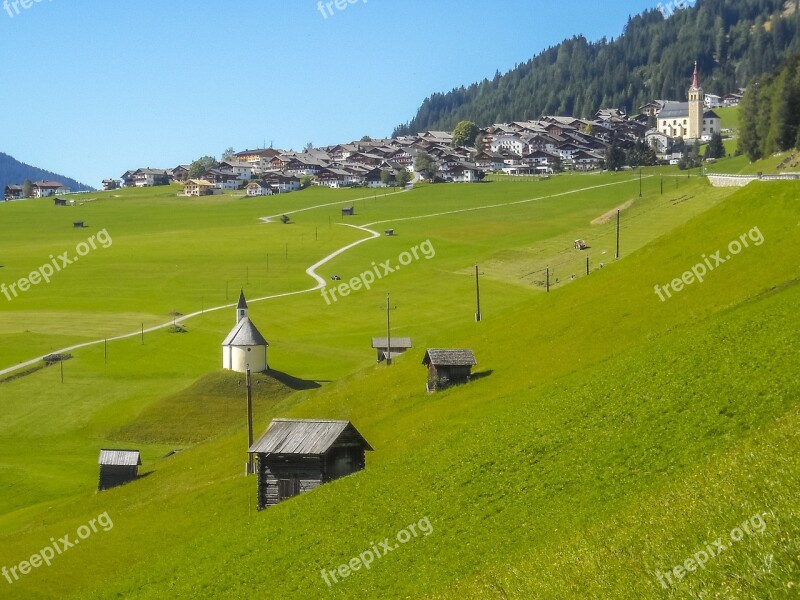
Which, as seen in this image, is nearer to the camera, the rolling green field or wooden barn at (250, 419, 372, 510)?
the rolling green field

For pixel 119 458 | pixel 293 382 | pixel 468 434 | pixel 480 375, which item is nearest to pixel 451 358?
pixel 480 375

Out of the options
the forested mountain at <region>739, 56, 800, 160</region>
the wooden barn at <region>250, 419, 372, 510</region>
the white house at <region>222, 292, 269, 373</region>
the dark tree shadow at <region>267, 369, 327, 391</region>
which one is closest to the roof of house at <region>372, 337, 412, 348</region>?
the dark tree shadow at <region>267, 369, 327, 391</region>

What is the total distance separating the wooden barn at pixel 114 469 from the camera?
56.3m

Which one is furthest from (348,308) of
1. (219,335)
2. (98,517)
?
(98,517)

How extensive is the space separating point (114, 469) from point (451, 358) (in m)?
18.9

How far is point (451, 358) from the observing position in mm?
53688

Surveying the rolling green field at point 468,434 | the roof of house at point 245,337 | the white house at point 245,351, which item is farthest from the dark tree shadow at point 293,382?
the roof of house at point 245,337

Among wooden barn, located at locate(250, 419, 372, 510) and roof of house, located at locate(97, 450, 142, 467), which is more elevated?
wooden barn, located at locate(250, 419, 372, 510)

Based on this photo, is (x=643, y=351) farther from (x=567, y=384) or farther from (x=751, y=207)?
(x=751, y=207)

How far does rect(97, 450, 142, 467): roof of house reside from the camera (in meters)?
56.4

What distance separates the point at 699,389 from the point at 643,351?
8.51 metres

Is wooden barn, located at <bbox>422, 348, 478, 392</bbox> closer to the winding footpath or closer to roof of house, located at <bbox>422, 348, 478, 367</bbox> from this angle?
roof of house, located at <bbox>422, 348, 478, 367</bbox>

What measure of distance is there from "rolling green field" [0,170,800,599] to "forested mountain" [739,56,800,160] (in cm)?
3182

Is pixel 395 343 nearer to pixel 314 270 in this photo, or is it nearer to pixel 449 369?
pixel 449 369
